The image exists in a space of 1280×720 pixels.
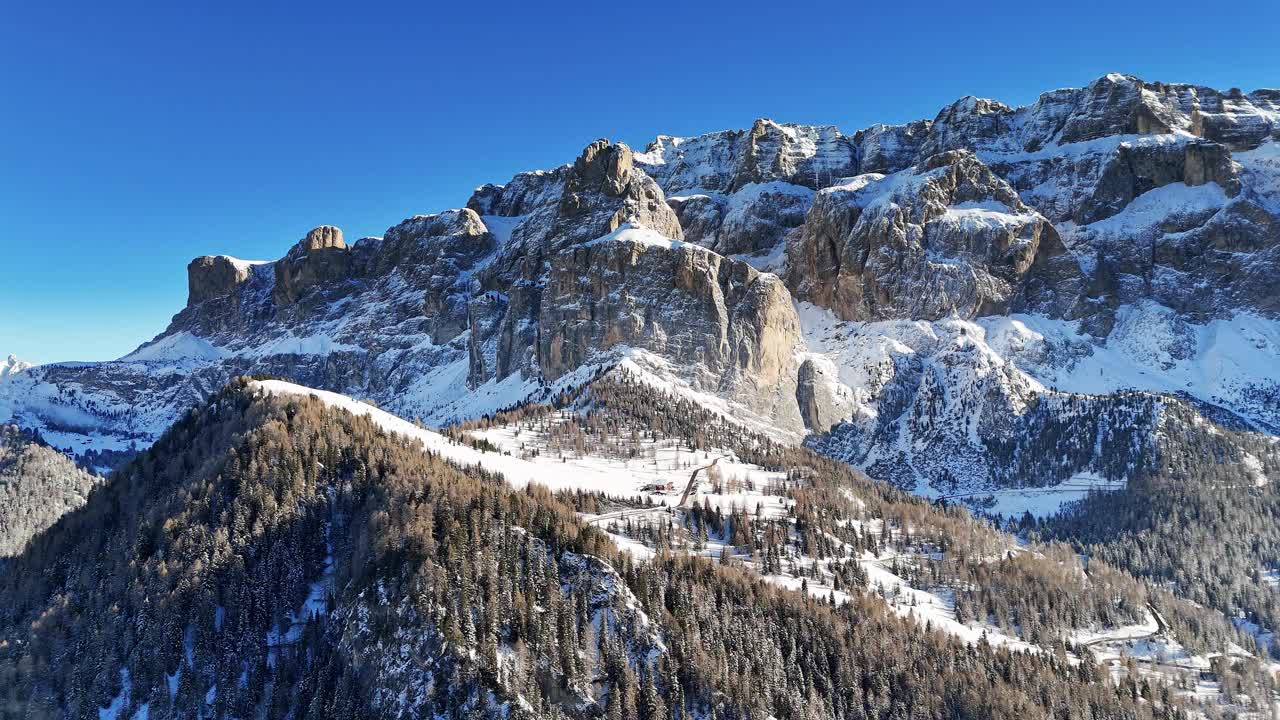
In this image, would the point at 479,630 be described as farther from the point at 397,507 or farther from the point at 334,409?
the point at 334,409

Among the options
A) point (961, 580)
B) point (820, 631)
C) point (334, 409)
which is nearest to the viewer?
point (820, 631)

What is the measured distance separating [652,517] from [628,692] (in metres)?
58.4

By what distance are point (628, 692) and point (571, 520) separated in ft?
109

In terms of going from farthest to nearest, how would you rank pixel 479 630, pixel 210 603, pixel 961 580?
pixel 961 580, pixel 210 603, pixel 479 630

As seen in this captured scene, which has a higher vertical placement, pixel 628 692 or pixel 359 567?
pixel 359 567

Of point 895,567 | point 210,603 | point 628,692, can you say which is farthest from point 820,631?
point 210,603

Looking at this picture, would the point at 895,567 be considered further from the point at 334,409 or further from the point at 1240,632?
the point at 334,409

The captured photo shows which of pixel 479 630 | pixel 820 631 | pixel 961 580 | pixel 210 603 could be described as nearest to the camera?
pixel 479 630

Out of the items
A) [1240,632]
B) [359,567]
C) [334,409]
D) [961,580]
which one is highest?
[334,409]

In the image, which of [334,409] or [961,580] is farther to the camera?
[961,580]

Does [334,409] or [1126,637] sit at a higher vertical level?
[334,409]

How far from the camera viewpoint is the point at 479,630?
104m

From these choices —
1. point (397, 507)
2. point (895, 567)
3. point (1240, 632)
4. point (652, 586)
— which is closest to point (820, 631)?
point (652, 586)

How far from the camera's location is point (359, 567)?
11531 centimetres
